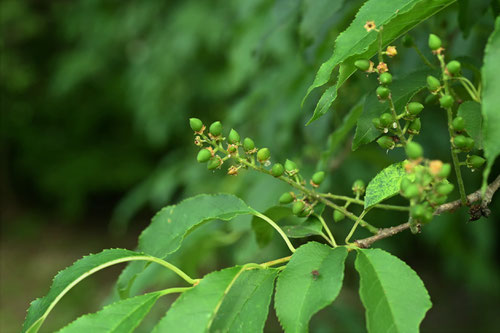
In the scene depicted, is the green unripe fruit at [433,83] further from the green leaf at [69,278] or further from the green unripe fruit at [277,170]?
the green leaf at [69,278]

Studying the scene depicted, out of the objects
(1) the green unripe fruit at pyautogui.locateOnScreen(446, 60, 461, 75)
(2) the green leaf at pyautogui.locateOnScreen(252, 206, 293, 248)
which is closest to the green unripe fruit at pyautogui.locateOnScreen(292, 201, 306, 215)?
(2) the green leaf at pyautogui.locateOnScreen(252, 206, 293, 248)

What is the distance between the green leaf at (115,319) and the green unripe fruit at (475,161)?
394mm

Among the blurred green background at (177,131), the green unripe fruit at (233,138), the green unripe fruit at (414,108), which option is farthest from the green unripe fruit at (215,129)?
the blurred green background at (177,131)

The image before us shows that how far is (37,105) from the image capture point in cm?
664

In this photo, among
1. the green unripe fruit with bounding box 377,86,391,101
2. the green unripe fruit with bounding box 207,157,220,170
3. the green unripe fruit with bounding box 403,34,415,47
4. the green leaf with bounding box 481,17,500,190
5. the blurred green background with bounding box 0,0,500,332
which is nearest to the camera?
the green leaf with bounding box 481,17,500,190

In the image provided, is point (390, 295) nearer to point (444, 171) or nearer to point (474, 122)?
point (444, 171)

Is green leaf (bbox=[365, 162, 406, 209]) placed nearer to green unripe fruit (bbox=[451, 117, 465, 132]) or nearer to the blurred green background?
green unripe fruit (bbox=[451, 117, 465, 132])

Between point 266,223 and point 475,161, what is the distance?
335 mm

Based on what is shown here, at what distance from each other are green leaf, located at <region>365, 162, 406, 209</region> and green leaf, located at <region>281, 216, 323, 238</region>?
8cm

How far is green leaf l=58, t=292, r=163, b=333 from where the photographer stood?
561mm

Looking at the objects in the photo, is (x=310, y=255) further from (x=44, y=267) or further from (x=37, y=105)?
(x=37, y=105)

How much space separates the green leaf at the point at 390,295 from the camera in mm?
528

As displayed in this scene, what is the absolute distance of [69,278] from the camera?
626 mm

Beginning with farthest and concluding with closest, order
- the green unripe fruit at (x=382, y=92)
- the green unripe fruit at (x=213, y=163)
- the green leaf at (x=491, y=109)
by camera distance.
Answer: the green unripe fruit at (x=213, y=163), the green unripe fruit at (x=382, y=92), the green leaf at (x=491, y=109)
